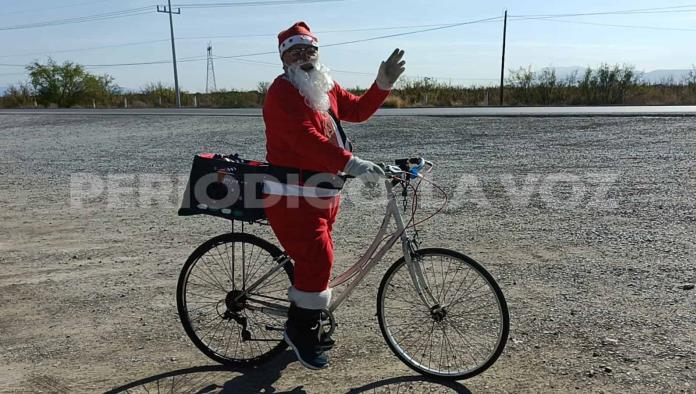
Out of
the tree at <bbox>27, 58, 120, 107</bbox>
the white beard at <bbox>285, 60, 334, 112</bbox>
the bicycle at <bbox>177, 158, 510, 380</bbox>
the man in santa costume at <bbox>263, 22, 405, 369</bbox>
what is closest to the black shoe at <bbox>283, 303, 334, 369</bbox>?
the man in santa costume at <bbox>263, 22, 405, 369</bbox>

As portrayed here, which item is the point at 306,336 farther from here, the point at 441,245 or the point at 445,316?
the point at 441,245

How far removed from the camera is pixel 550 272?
16.5 ft

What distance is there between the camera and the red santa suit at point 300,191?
296cm

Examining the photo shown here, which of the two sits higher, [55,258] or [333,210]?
[333,210]

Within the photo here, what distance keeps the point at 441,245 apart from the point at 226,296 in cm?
285

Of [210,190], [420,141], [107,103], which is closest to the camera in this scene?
[210,190]

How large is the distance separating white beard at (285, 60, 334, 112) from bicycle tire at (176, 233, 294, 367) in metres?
0.98

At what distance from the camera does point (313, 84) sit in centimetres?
309

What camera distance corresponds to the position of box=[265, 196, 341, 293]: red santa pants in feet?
10.2

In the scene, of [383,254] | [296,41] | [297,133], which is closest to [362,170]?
[297,133]

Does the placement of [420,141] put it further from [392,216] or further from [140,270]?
[392,216]

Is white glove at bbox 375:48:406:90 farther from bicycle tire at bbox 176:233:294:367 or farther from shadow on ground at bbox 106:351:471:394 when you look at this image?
Answer: shadow on ground at bbox 106:351:471:394

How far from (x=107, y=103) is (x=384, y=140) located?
41705 millimetres

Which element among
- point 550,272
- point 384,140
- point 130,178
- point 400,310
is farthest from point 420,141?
point 400,310
